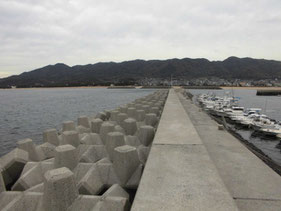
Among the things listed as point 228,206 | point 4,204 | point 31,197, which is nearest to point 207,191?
point 228,206

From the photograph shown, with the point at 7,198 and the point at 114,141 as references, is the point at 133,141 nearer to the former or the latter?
the point at 114,141

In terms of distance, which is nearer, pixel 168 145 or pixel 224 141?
pixel 168 145

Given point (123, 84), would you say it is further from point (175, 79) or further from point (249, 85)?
point (249, 85)

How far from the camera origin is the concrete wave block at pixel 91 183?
3.46 meters

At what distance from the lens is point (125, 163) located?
357cm

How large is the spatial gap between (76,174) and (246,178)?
140 inches

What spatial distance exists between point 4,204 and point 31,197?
67 cm

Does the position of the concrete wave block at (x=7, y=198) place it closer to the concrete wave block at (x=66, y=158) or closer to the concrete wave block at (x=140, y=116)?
the concrete wave block at (x=66, y=158)

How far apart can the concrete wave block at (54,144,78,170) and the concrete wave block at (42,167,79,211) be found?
1.23 meters

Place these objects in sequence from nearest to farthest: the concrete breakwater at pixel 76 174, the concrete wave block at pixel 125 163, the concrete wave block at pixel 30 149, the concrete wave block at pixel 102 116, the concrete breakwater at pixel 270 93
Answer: the concrete breakwater at pixel 76 174 → the concrete wave block at pixel 125 163 → the concrete wave block at pixel 30 149 → the concrete wave block at pixel 102 116 → the concrete breakwater at pixel 270 93

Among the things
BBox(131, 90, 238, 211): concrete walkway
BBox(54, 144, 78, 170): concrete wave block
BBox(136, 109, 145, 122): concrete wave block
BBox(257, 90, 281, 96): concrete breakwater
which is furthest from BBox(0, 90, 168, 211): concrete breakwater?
BBox(257, 90, 281, 96): concrete breakwater

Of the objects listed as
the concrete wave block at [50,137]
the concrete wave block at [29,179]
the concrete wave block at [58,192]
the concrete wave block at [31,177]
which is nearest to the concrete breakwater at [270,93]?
the concrete wave block at [50,137]

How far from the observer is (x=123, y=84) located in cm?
16875

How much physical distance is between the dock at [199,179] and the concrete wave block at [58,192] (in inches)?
44.9
